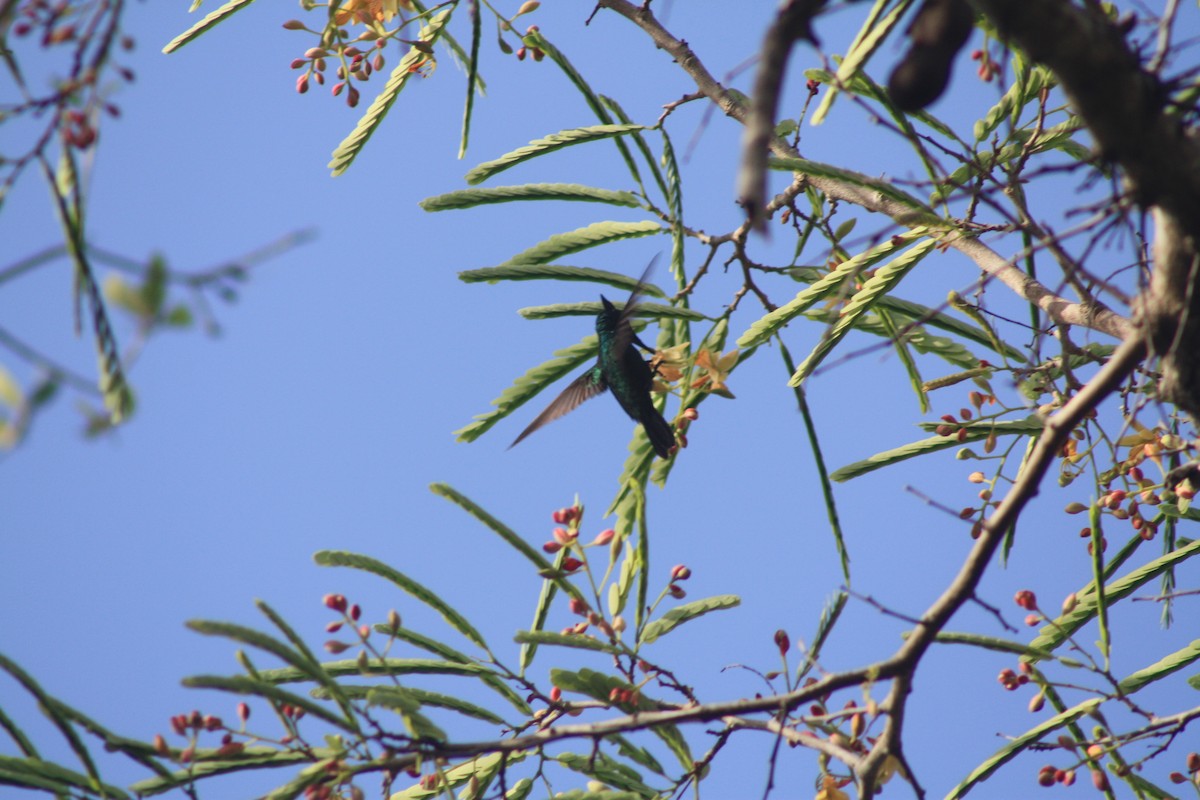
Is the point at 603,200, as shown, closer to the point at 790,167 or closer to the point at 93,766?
the point at 790,167

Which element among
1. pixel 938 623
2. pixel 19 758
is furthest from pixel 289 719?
pixel 938 623

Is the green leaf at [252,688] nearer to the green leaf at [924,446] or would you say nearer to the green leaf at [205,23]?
the green leaf at [924,446]

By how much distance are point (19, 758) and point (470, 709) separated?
851 mm

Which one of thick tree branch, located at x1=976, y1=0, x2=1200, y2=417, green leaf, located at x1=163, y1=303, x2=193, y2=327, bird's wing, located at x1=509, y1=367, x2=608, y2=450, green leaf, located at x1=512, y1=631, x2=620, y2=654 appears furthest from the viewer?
bird's wing, located at x1=509, y1=367, x2=608, y2=450

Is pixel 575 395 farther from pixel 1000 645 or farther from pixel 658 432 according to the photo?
pixel 1000 645

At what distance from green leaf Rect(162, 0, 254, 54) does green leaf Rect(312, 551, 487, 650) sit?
1.52 metres

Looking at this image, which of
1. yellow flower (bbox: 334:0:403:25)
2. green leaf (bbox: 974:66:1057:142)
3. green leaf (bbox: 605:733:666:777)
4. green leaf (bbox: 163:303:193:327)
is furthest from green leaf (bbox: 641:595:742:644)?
yellow flower (bbox: 334:0:403:25)

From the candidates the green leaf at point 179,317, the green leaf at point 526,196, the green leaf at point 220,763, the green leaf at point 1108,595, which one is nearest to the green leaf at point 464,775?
the green leaf at point 220,763

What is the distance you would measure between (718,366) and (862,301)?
387 millimetres

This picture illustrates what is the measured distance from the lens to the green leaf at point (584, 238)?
101 inches

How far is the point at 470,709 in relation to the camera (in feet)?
7.09

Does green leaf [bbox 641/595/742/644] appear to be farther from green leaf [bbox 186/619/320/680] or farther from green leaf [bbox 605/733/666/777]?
green leaf [bbox 186/619/320/680]

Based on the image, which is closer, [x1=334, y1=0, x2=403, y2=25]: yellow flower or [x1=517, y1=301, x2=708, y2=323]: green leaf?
[x1=517, y1=301, x2=708, y2=323]: green leaf

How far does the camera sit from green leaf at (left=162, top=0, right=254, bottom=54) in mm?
2668
